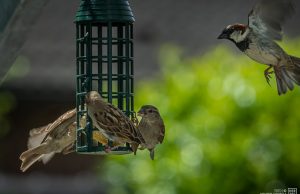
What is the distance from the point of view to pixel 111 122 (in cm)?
487

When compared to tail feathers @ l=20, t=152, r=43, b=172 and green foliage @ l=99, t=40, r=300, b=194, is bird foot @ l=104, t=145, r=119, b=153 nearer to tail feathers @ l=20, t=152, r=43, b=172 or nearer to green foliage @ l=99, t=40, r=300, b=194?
tail feathers @ l=20, t=152, r=43, b=172

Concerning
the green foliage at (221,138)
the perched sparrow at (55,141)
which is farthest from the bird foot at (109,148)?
the green foliage at (221,138)

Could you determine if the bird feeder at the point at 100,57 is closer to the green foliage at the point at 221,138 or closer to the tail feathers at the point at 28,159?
the tail feathers at the point at 28,159

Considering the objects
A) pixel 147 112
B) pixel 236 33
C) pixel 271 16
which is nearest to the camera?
pixel 271 16

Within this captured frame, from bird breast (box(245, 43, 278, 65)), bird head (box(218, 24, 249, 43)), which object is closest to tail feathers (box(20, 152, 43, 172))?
bird head (box(218, 24, 249, 43))

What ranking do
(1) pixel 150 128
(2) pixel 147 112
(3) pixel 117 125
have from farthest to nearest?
(2) pixel 147 112 < (1) pixel 150 128 < (3) pixel 117 125

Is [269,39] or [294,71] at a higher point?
[269,39]

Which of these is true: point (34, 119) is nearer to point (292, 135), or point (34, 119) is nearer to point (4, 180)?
point (4, 180)

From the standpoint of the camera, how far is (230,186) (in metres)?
8.19

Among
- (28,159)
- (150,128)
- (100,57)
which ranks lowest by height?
(28,159)

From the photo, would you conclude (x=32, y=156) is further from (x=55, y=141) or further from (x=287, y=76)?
(x=287, y=76)

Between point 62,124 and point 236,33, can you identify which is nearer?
point 236,33

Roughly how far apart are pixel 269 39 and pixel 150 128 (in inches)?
35.4

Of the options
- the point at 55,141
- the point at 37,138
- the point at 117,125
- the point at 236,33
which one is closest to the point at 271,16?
the point at 236,33
